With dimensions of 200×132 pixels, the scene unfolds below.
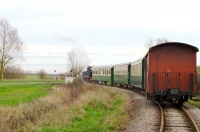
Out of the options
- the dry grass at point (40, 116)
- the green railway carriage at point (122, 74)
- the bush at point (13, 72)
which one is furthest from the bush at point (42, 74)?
the dry grass at point (40, 116)

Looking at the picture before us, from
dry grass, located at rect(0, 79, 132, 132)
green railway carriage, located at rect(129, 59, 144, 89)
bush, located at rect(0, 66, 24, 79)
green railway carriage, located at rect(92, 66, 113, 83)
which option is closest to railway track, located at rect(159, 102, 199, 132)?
dry grass, located at rect(0, 79, 132, 132)

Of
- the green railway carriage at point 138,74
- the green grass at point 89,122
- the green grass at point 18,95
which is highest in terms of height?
the green railway carriage at point 138,74

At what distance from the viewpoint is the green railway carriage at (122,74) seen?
1220 inches

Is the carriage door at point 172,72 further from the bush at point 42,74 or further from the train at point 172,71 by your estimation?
the bush at point 42,74

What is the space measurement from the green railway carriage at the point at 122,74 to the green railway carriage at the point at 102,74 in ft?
8.03

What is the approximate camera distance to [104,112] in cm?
1652

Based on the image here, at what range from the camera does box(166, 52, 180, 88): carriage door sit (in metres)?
16.2

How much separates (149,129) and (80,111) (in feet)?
17.2

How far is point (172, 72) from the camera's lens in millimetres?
16328

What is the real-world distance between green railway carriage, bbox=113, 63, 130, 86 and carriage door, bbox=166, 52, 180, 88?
13.8 m

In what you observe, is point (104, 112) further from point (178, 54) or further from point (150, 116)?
point (178, 54)

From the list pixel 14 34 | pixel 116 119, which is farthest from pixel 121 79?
pixel 14 34

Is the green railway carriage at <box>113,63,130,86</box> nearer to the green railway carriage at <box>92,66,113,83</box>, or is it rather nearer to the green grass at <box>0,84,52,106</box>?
the green railway carriage at <box>92,66,113,83</box>

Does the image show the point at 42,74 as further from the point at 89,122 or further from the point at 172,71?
the point at 89,122
